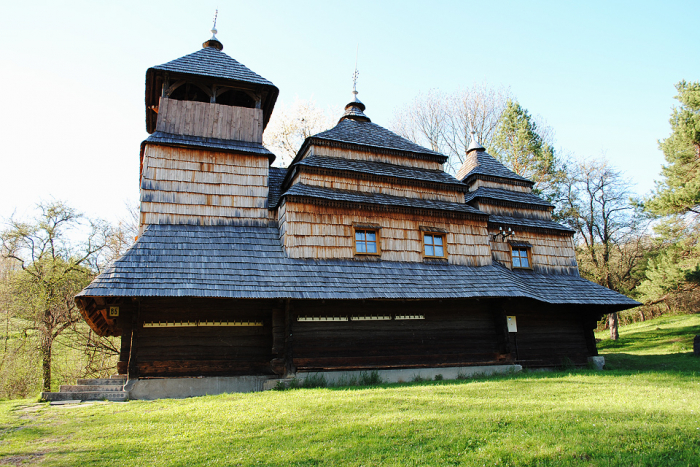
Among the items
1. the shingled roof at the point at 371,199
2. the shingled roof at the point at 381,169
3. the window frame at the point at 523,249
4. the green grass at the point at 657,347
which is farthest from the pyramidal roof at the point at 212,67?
the green grass at the point at 657,347

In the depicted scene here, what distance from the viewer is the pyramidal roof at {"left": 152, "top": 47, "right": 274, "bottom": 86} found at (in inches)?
569

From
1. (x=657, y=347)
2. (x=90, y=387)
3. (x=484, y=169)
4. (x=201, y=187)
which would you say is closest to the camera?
(x=90, y=387)

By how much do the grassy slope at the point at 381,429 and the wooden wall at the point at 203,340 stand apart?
2117 mm

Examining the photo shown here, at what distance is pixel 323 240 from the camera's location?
12758mm

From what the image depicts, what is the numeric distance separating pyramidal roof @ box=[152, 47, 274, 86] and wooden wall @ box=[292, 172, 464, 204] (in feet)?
13.6

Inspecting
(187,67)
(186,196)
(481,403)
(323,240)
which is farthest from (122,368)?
(187,67)

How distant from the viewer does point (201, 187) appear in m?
13.2

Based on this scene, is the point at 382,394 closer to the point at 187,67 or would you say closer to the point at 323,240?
the point at 323,240

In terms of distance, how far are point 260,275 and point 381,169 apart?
5864 millimetres

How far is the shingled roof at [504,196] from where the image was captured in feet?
54.6

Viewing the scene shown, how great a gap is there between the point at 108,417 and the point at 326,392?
3959 millimetres

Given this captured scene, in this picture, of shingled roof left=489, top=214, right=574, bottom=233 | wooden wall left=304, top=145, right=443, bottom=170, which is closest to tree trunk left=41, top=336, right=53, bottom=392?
wooden wall left=304, top=145, right=443, bottom=170

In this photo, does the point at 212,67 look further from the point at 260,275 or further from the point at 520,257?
the point at 520,257

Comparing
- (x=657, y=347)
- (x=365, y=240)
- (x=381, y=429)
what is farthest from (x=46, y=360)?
(x=657, y=347)
